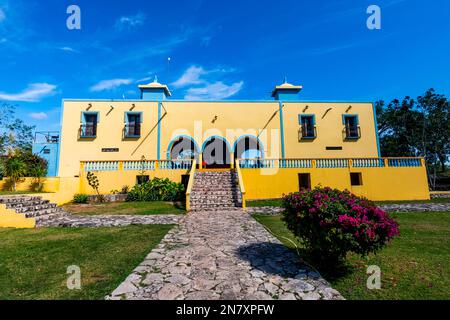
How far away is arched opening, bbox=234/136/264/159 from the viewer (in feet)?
56.5

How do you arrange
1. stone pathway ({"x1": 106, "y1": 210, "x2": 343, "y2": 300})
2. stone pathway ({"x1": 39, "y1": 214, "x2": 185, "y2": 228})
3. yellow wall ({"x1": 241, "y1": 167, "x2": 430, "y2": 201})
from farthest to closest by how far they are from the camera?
yellow wall ({"x1": 241, "y1": 167, "x2": 430, "y2": 201})
stone pathway ({"x1": 39, "y1": 214, "x2": 185, "y2": 228})
stone pathway ({"x1": 106, "y1": 210, "x2": 343, "y2": 300})

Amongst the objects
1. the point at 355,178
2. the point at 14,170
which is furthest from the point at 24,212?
the point at 355,178

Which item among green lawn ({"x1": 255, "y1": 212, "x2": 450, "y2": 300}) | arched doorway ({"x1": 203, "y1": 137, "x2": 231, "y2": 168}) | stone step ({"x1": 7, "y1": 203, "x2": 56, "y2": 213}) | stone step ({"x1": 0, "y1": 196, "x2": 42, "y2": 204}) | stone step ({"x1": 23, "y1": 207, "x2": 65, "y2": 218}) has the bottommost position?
green lawn ({"x1": 255, "y1": 212, "x2": 450, "y2": 300})

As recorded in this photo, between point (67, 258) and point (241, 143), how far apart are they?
15287 millimetres

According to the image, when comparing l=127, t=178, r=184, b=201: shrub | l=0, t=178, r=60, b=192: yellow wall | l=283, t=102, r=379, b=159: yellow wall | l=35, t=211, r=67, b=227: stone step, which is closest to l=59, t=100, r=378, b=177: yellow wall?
l=283, t=102, r=379, b=159: yellow wall

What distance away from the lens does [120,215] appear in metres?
8.97

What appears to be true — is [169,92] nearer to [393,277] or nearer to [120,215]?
[120,215]

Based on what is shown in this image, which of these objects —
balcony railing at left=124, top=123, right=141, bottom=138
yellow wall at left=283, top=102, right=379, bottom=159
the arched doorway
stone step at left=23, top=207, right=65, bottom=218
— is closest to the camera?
stone step at left=23, top=207, right=65, bottom=218

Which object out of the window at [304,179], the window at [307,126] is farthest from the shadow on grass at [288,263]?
the window at [307,126]

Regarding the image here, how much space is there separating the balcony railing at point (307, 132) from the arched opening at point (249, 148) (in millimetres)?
3396

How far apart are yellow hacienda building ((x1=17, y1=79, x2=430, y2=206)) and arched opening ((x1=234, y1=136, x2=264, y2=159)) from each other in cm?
12

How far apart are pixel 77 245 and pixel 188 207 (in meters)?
5.59

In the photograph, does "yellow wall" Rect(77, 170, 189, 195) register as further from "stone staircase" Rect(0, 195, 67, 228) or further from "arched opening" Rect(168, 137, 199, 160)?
"arched opening" Rect(168, 137, 199, 160)
